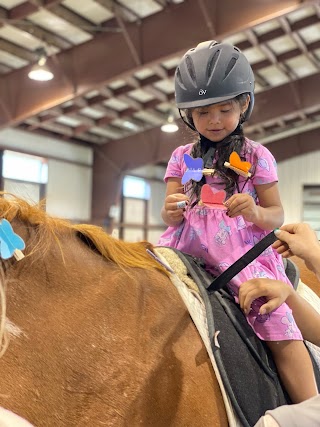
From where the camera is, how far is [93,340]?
108cm

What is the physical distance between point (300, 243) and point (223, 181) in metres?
0.36

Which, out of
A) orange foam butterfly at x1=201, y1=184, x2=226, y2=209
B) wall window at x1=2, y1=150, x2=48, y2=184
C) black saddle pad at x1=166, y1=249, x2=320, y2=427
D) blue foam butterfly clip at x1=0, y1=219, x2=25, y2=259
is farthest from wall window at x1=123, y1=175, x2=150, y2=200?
blue foam butterfly clip at x1=0, y1=219, x2=25, y2=259

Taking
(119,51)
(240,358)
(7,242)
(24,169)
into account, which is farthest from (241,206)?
(24,169)

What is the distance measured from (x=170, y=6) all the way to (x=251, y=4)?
1.04 metres

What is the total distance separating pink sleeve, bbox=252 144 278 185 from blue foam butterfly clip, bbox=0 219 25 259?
75cm

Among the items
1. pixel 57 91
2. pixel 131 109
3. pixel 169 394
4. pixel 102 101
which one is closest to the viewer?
pixel 169 394

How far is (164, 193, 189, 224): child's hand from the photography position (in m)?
1.46

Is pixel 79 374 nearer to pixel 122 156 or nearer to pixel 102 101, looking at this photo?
pixel 102 101

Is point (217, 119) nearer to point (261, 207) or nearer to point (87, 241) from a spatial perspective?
point (261, 207)

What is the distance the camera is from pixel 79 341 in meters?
1.06

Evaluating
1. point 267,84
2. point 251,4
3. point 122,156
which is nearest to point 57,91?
point 251,4

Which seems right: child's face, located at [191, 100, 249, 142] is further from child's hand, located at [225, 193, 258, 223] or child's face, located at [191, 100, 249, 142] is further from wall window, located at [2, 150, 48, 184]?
wall window, located at [2, 150, 48, 184]

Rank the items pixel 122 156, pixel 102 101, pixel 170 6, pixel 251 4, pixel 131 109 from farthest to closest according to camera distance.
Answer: pixel 122 156
pixel 131 109
pixel 102 101
pixel 170 6
pixel 251 4

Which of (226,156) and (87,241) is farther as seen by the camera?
(226,156)
